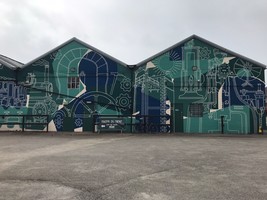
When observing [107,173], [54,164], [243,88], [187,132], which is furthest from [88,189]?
[243,88]

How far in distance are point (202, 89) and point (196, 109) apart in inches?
57.6

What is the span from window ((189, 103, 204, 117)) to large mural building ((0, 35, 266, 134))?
0.22ft

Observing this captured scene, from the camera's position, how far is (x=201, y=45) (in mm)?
21078

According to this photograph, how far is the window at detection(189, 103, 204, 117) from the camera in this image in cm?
2079

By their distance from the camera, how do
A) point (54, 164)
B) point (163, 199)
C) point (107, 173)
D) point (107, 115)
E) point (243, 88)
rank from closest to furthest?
point (163, 199)
point (107, 173)
point (54, 164)
point (243, 88)
point (107, 115)

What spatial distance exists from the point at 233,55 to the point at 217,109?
390 centimetres

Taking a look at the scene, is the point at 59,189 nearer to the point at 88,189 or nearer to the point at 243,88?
the point at 88,189

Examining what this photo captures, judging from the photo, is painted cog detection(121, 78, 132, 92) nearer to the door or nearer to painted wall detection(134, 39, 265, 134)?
painted wall detection(134, 39, 265, 134)

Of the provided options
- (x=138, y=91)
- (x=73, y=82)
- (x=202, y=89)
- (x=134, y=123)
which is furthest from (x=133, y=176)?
(x=73, y=82)

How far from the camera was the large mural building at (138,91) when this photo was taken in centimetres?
2038

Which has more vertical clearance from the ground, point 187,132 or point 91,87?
point 91,87

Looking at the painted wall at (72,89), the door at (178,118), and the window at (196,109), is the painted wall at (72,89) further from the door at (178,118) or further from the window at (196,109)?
the window at (196,109)

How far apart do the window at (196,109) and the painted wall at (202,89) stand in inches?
6.1

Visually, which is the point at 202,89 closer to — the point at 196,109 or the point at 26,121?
the point at 196,109
